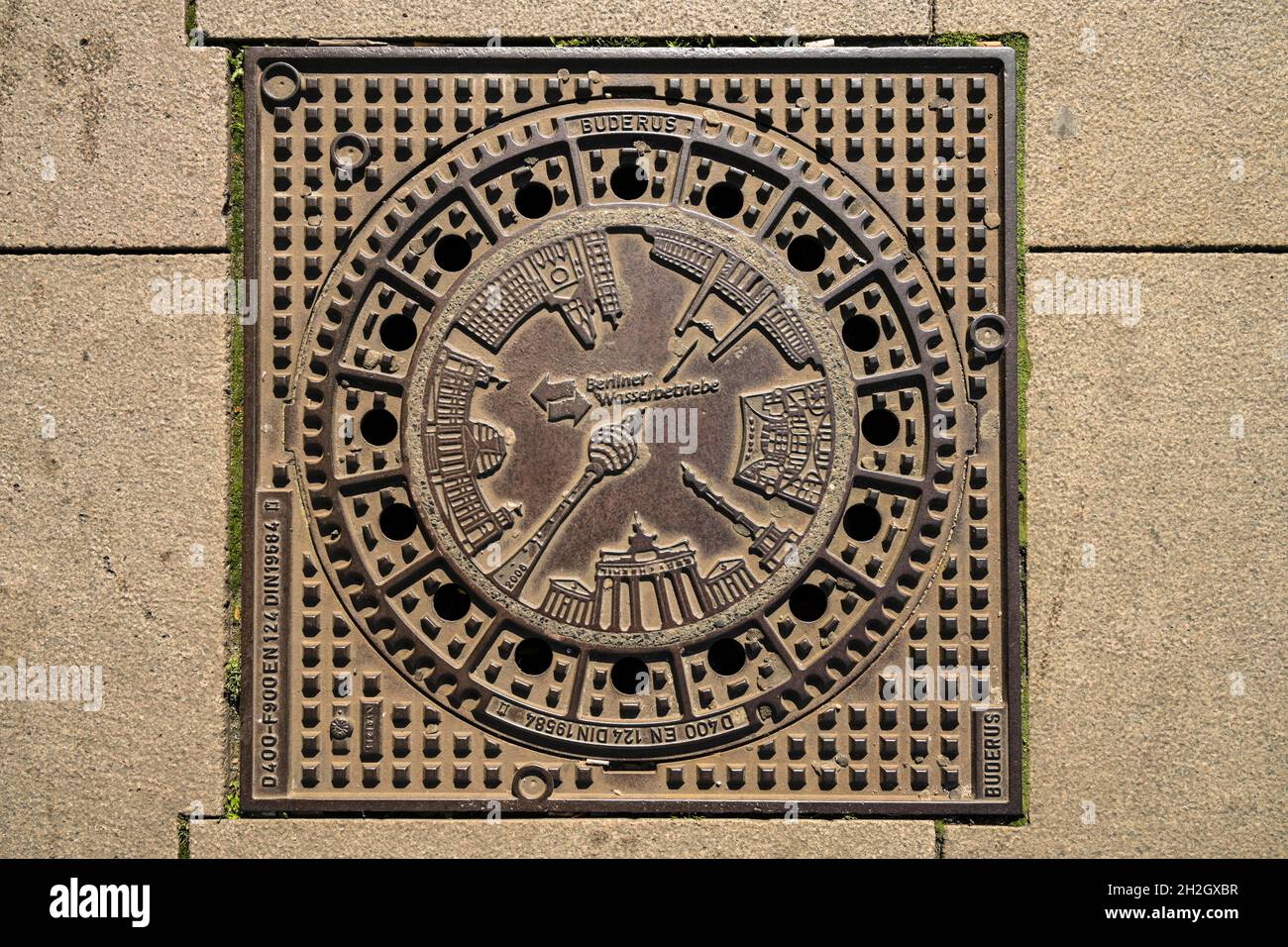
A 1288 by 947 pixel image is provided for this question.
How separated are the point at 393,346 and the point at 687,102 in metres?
1.86

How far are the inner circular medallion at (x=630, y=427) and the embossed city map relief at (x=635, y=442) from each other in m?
0.01

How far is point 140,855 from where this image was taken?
4.25m

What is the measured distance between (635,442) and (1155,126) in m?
2.94

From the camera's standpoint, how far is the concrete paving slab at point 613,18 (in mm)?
4301

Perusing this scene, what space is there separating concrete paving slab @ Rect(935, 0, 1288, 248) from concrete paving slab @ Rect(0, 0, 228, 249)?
371 cm

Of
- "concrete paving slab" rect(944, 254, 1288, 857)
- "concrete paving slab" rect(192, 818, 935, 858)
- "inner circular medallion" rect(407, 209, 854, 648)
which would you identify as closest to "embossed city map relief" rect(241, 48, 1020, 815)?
"inner circular medallion" rect(407, 209, 854, 648)

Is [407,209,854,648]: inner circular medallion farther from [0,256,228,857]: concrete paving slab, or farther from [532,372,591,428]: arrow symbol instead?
[0,256,228,857]: concrete paving slab

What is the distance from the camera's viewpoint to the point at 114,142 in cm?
432

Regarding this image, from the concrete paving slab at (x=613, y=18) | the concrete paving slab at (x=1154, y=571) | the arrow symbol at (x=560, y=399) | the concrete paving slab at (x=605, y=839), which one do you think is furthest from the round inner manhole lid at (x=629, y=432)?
the concrete paving slab at (x=1154, y=571)

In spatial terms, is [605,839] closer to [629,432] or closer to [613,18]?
[629,432]

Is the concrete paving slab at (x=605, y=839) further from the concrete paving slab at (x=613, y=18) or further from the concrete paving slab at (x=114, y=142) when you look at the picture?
the concrete paving slab at (x=613, y=18)

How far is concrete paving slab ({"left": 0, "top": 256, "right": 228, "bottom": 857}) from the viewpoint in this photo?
14.0 feet

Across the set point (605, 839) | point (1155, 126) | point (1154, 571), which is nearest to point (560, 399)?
point (605, 839)

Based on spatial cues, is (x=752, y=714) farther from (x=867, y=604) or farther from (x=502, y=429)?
(x=502, y=429)
